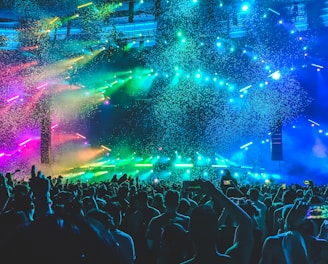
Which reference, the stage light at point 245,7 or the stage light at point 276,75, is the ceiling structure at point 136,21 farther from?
the stage light at point 276,75

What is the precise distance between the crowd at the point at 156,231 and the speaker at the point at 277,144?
14.0 meters

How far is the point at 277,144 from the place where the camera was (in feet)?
67.7

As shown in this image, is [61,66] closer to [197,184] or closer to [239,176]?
[239,176]

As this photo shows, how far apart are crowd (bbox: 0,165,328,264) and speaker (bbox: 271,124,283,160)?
1400 centimetres

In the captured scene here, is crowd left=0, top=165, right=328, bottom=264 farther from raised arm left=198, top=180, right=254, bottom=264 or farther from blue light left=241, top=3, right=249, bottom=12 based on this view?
blue light left=241, top=3, right=249, bottom=12

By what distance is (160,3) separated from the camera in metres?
15.5

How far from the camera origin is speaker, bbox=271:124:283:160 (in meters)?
20.6

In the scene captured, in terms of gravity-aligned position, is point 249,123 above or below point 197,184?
below

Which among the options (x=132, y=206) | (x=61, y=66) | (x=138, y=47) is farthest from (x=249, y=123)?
(x=132, y=206)

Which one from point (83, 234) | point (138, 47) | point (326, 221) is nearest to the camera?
point (83, 234)

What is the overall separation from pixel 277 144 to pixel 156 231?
1742 cm

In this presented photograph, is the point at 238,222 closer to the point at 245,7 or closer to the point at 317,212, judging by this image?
the point at 317,212

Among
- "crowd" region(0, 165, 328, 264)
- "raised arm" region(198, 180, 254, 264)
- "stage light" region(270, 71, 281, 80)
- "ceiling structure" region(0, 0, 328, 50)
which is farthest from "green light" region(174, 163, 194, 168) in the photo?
"raised arm" region(198, 180, 254, 264)

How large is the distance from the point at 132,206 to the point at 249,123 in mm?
17573
